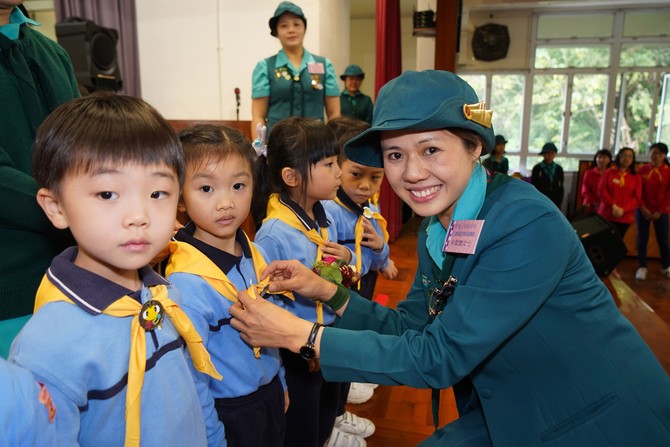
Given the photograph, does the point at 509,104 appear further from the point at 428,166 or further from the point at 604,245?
the point at 428,166

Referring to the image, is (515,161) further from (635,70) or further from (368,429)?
(368,429)

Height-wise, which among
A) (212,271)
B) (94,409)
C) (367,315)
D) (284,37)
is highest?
(284,37)

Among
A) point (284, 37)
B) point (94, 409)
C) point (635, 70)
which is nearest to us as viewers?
point (94, 409)

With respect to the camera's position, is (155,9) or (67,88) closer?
(67,88)

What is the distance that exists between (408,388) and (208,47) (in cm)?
402

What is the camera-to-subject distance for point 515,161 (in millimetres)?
9648

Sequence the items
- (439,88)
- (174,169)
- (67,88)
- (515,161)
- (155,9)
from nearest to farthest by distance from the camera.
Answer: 1. (174,169)
2. (439,88)
3. (67,88)
4. (155,9)
5. (515,161)

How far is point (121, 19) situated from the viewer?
5.02 meters

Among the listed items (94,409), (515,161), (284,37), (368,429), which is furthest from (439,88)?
(515,161)

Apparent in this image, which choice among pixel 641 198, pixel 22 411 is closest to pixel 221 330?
pixel 22 411

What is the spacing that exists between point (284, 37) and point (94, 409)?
2735 mm

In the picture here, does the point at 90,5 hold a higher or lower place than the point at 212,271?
higher

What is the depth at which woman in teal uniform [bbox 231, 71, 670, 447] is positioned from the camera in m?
1.10

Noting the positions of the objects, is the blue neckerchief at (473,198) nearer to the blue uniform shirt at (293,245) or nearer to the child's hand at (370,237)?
the blue uniform shirt at (293,245)
